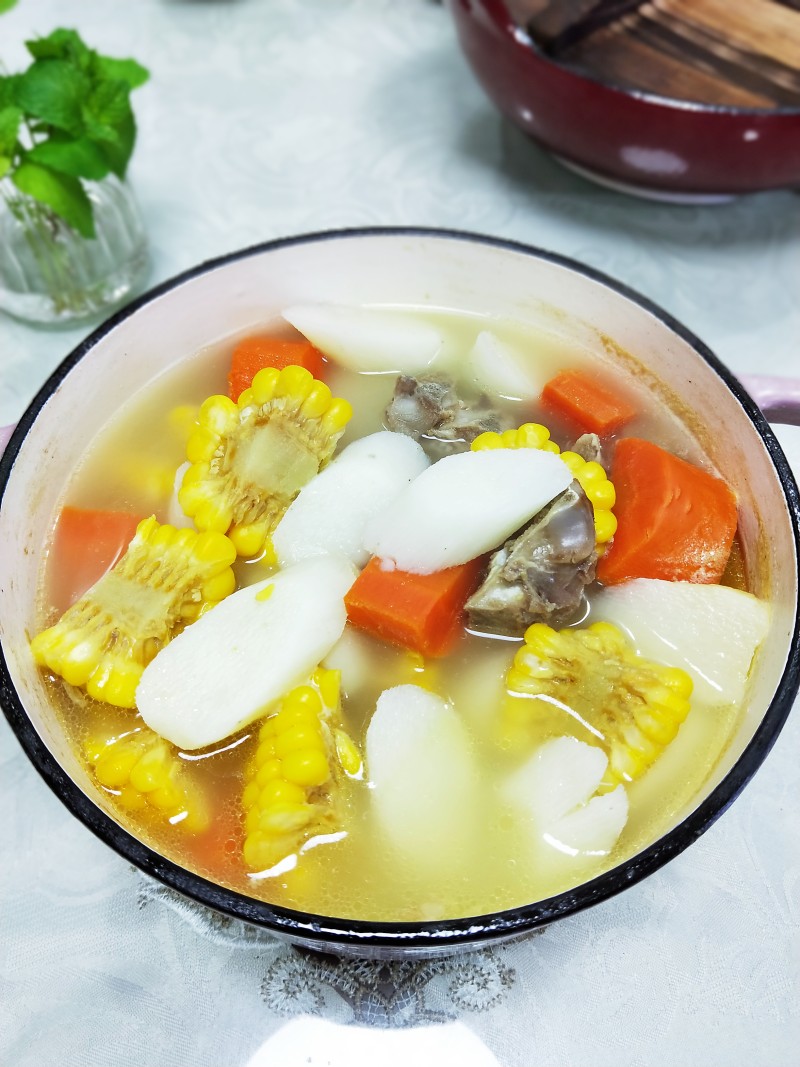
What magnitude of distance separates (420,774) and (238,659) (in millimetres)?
238

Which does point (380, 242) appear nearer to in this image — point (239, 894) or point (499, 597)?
point (499, 597)

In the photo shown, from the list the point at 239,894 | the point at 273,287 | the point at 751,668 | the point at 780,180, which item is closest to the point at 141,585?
the point at 239,894

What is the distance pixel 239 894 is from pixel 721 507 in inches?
29.4

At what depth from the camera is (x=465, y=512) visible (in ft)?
3.36

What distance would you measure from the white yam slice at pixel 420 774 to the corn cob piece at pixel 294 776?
40 mm

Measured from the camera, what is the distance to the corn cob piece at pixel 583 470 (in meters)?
1.09

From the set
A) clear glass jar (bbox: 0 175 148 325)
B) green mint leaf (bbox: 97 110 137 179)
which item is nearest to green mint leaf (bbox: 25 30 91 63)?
green mint leaf (bbox: 97 110 137 179)

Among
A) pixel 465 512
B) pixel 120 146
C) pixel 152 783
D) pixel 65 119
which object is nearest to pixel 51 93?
pixel 65 119

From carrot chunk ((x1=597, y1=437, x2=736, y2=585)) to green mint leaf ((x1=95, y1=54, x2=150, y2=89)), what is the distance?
1044mm

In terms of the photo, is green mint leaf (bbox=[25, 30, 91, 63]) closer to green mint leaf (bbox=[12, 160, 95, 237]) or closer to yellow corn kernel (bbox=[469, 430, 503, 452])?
green mint leaf (bbox=[12, 160, 95, 237])

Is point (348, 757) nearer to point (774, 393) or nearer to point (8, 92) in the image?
point (774, 393)

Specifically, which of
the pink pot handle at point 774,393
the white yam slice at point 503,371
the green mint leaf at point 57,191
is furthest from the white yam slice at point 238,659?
the green mint leaf at point 57,191

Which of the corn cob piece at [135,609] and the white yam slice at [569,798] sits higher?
the corn cob piece at [135,609]

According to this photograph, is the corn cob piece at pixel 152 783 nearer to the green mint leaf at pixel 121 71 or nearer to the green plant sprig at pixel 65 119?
the green plant sprig at pixel 65 119
